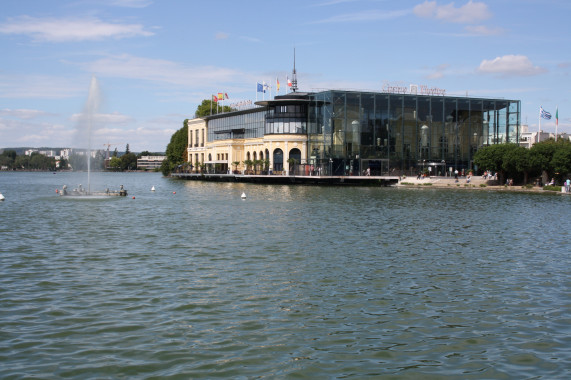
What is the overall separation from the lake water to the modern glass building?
7466 centimetres

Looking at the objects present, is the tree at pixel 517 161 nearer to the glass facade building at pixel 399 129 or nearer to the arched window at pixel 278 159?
the glass facade building at pixel 399 129

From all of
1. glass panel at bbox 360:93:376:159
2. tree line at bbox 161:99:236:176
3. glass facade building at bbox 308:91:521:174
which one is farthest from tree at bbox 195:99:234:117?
glass panel at bbox 360:93:376:159

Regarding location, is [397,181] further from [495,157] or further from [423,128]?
[495,157]

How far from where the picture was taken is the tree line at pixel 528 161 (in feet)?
271

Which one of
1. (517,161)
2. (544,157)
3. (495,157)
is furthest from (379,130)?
(544,157)

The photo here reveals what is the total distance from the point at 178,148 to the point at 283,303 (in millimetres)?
167784

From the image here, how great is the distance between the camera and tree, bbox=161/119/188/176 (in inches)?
7072

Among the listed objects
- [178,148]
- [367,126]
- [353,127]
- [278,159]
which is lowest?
[278,159]

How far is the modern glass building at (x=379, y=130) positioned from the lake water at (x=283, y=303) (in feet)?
245

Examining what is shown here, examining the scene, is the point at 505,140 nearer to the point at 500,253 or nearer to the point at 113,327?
the point at 500,253

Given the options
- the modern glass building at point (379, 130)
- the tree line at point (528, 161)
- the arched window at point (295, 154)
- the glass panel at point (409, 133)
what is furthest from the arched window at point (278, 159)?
the tree line at point (528, 161)

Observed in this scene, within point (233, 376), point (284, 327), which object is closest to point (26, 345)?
point (233, 376)

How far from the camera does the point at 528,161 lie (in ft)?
282

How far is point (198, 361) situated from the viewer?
1262 centimetres
